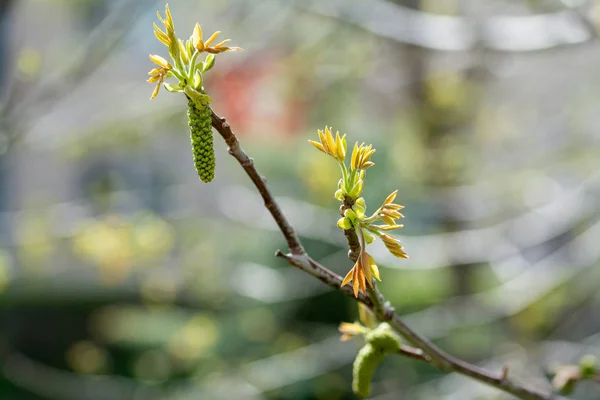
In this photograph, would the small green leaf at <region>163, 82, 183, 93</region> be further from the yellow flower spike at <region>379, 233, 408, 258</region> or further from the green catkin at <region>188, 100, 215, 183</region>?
the yellow flower spike at <region>379, 233, 408, 258</region>

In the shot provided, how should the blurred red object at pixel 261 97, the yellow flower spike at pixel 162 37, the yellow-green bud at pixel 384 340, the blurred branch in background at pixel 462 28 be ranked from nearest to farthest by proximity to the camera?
the yellow flower spike at pixel 162 37 → the yellow-green bud at pixel 384 340 → the blurred branch in background at pixel 462 28 → the blurred red object at pixel 261 97

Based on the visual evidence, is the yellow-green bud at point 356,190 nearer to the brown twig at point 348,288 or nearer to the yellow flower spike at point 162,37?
the brown twig at point 348,288

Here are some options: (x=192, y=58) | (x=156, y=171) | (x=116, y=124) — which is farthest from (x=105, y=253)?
(x=156, y=171)

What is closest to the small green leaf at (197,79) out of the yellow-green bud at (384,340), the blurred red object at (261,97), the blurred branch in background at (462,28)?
the yellow-green bud at (384,340)

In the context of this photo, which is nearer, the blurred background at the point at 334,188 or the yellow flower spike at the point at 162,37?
the yellow flower spike at the point at 162,37

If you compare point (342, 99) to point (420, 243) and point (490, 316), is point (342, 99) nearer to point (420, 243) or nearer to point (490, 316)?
point (420, 243)

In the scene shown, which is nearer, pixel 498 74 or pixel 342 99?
pixel 498 74
